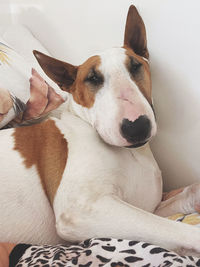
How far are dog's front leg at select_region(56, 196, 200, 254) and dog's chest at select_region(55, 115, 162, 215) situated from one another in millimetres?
52

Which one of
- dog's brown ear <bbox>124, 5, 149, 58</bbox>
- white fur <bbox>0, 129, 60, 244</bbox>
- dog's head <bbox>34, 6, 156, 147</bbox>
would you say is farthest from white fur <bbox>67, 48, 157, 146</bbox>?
white fur <bbox>0, 129, 60, 244</bbox>

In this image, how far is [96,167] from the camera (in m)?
1.02

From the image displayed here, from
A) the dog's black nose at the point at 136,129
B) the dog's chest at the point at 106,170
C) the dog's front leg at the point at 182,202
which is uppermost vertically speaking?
the dog's black nose at the point at 136,129

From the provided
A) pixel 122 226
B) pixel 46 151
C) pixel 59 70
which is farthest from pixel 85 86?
pixel 122 226

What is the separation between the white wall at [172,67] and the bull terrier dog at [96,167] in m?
0.07

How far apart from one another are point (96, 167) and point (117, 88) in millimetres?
256

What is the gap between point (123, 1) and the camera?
4.28ft

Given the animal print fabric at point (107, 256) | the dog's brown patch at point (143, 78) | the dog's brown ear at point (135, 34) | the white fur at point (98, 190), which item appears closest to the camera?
the animal print fabric at point (107, 256)

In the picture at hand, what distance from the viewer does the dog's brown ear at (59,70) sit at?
1.19 metres

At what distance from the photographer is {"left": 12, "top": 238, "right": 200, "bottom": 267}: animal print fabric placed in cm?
76

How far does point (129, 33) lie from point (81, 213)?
0.67 m

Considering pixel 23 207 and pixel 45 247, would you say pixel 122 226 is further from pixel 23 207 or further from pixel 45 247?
pixel 23 207

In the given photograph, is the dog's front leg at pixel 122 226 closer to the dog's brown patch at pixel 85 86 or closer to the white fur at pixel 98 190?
the white fur at pixel 98 190

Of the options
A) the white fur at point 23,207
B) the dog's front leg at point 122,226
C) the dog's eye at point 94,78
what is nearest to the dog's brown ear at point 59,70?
the dog's eye at point 94,78
